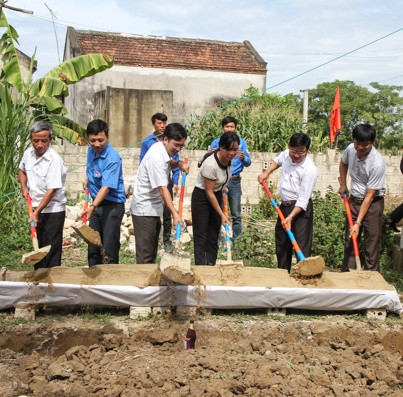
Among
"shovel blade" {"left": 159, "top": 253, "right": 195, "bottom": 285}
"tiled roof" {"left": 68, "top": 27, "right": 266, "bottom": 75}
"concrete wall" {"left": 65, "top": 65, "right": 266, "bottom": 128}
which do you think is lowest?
"shovel blade" {"left": 159, "top": 253, "right": 195, "bottom": 285}

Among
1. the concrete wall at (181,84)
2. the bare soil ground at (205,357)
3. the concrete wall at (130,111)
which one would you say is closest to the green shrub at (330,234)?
the bare soil ground at (205,357)

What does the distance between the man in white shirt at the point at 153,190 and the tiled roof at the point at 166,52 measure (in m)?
16.6

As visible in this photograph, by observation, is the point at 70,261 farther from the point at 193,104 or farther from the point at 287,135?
the point at 193,104

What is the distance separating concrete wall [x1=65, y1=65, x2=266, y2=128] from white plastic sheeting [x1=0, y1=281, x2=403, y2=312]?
1619cm

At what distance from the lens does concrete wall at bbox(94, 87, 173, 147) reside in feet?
39.7

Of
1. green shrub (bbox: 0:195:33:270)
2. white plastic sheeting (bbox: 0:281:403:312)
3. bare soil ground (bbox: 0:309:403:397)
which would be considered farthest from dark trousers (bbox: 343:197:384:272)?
green shrub (bbox: 0:195:33:270)

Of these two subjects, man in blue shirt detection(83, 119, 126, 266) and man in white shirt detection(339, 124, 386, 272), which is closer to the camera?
man in blue shirt detection(83, 119, 126, 266)

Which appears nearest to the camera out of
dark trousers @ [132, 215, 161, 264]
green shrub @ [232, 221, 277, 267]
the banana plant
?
dark trousers @ [132, 215, 161, 264]

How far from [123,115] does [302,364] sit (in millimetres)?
8732

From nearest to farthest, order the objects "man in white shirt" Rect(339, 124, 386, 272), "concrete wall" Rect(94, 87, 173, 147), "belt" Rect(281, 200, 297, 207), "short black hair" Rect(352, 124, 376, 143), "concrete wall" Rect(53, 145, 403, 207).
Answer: "short black hair" Rect(352, 124, 376, 143) → "man in white shirt" Rect(339, 124, 386, 272) → "belt" Rect(281, 200, 297, 207) → "concrete wall" Rect(53, 145, 403, 207) → "concrete wall" Rect(94, 87, 173, 147)

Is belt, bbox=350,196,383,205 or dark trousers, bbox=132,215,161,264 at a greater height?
belt, bbox=350,196,383,205

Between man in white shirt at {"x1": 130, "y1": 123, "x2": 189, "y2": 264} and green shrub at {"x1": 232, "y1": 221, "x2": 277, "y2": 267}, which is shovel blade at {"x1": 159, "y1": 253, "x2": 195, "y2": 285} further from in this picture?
green shrub at {"x1": 232, "y1": 221, "x2": 277, "y2": 267}

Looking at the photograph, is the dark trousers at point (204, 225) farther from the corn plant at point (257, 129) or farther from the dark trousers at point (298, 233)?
the corn plant at point (257, 129)

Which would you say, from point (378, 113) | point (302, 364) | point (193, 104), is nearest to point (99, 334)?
point (302, 364)
